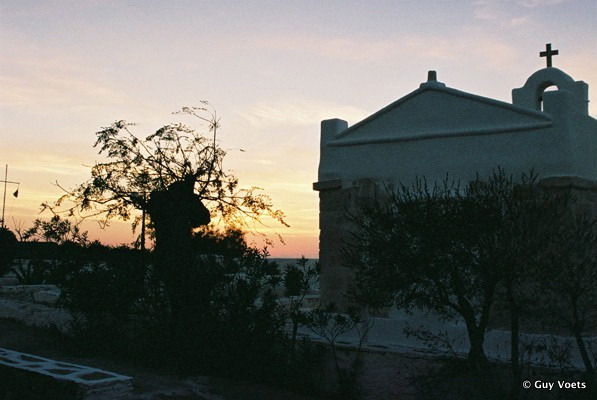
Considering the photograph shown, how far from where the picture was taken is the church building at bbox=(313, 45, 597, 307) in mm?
9188

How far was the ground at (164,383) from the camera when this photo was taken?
27.6 feet

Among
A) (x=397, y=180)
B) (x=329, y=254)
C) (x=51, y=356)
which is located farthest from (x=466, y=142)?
(x=51, y=356)

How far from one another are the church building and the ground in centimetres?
218

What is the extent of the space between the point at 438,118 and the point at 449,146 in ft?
1.82

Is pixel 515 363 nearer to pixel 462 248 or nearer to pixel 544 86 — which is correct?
pixel 462 248

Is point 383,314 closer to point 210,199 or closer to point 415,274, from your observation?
point 415,274

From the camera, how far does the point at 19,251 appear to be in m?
21.2

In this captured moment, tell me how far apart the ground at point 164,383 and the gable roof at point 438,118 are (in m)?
4.61

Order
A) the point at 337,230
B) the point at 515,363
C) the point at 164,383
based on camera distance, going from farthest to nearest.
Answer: the point at 337,230, the point at 164,383, the point at 515,363

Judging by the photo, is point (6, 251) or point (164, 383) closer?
point (164, 383)

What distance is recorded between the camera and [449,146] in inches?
400

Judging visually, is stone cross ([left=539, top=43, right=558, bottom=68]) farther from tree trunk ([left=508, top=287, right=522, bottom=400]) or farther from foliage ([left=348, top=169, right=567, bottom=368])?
tree trunk ([left=508, top=287, right=522, bottom=400])

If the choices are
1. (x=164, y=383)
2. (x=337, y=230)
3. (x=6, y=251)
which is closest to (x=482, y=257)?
(x=337, y=230)

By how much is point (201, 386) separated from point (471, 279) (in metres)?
4.12
